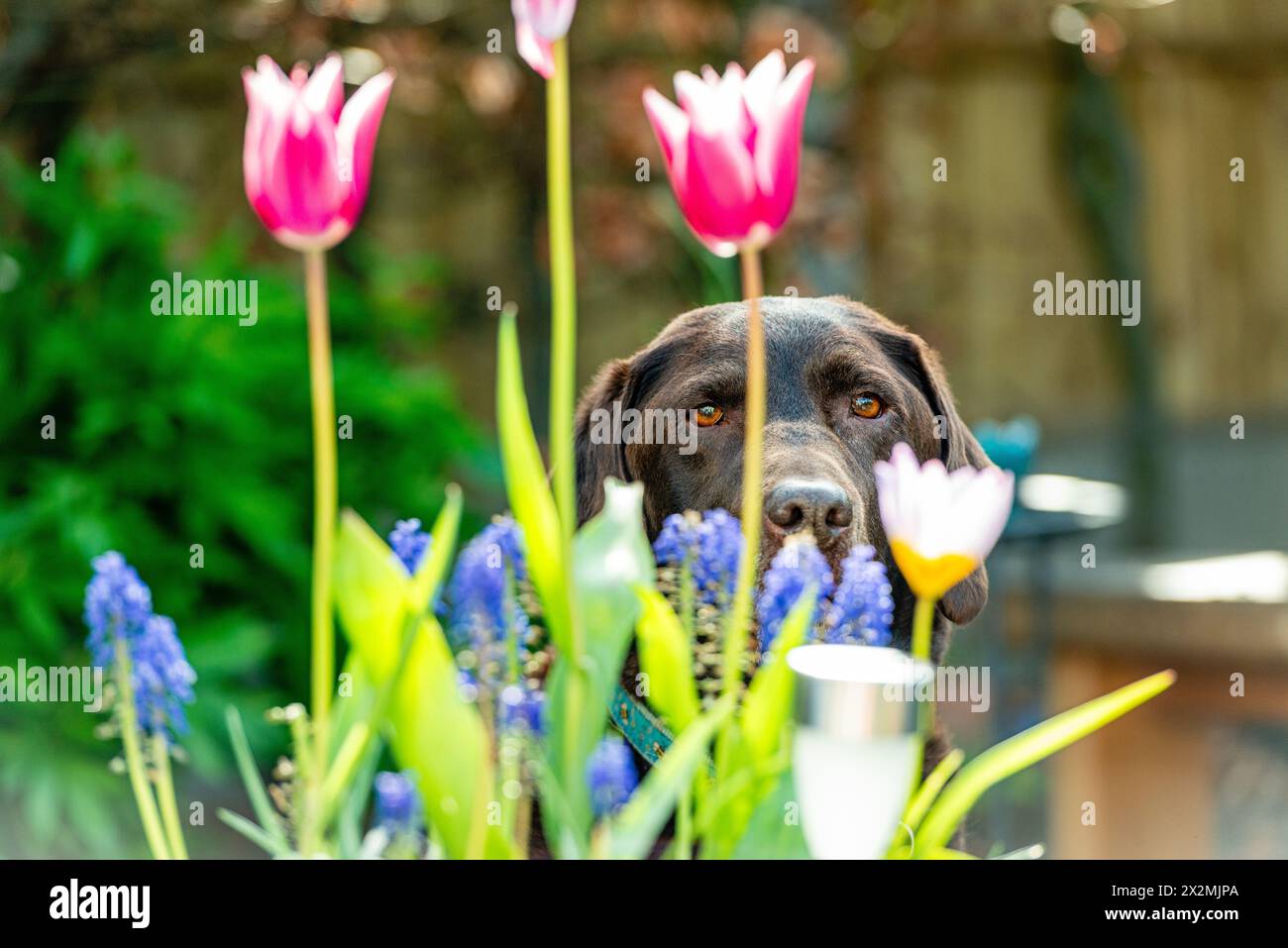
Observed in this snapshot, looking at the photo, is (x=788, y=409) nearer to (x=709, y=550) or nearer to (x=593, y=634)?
(x=709, y=550)

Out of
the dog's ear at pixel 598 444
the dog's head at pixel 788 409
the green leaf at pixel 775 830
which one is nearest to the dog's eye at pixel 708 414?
the dog's head at pixel 788 409

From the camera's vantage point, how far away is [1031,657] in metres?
3.64

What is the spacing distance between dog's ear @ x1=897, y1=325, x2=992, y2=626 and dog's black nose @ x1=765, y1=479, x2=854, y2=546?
30cm

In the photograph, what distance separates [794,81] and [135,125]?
4.56 metres

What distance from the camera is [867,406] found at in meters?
1.62

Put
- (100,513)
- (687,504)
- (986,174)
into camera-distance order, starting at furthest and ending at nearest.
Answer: (986,174) < (100,513) < (687,504)

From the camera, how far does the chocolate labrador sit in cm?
148

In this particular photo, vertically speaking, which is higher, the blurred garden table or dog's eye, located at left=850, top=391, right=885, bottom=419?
dog's eye, located at left=850, top=391, right=885, bottom=419

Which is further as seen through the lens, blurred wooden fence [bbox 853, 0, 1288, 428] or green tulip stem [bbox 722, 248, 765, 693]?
blurred wooden fence [bbox 853, 0, 1288, 428]

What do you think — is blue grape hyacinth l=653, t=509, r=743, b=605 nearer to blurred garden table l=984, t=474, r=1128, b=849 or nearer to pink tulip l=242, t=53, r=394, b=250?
pink tulip l=242, t=53, r=394, b=250

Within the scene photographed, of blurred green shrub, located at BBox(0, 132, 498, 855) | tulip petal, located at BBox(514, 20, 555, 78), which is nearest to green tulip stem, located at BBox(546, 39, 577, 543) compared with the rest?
tulip petal, located at BBox(514, 20, 555, 78)

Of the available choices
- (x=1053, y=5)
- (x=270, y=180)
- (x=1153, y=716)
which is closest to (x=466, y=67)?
(x=1053, y=5)
